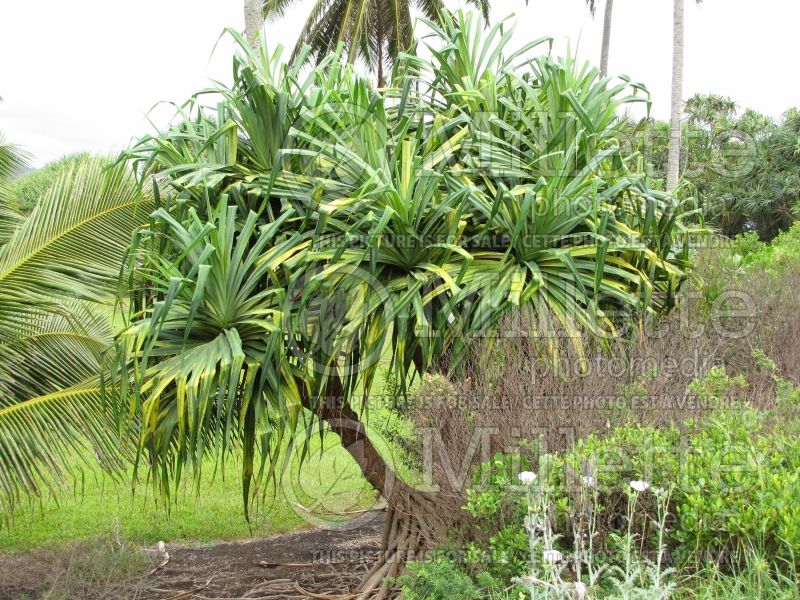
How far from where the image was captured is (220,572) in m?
6.44

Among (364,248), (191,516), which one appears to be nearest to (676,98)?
(191,516)

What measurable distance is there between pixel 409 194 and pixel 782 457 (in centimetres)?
219

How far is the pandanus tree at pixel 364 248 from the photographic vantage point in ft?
13.5

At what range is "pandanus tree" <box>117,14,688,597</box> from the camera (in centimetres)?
412

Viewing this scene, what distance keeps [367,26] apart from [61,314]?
1637 cm

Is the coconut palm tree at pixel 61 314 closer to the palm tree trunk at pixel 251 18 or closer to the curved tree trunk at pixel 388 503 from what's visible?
the curved tree trunk at pixel 388 503

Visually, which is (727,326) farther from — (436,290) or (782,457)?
(436,290)

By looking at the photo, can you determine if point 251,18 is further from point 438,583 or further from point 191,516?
point 438,583

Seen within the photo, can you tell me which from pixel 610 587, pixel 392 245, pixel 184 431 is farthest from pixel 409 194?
pixel 610 587

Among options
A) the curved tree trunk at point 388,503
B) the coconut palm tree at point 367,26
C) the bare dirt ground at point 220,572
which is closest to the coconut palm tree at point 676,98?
the coconut palm tree at point 367,26

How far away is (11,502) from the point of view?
5.16 metres

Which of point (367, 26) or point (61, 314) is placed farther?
point (367, 26)

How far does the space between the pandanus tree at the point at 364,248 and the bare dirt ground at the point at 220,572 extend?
1045 mm

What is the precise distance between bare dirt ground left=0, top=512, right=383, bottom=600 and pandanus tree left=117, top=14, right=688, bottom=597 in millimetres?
1045
